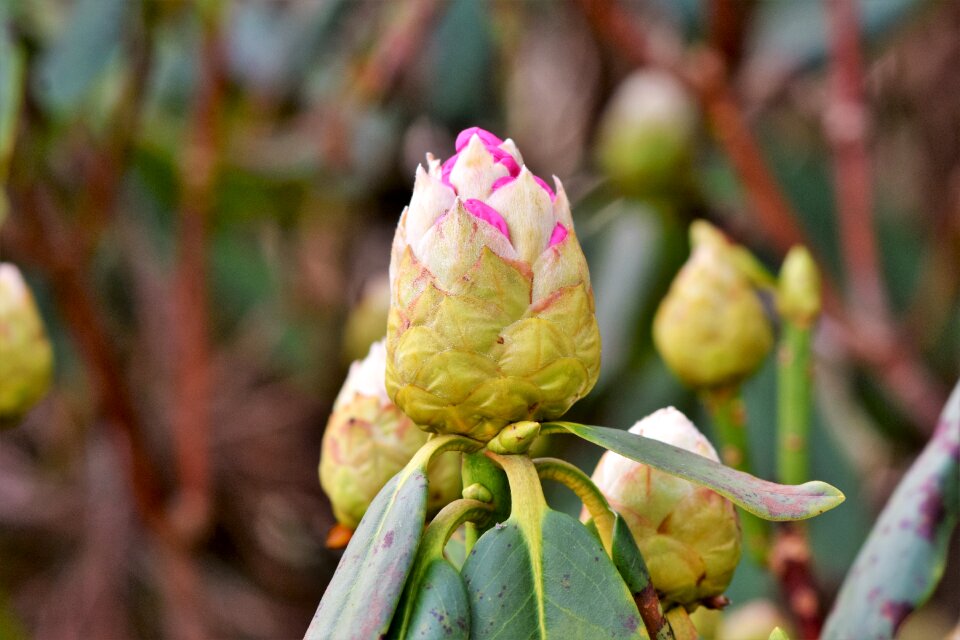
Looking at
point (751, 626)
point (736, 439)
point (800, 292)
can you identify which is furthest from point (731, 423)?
point (751, 626)

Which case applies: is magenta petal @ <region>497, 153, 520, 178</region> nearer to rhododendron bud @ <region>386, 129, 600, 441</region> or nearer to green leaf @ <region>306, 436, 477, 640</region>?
rhododendron bud @ <region>386, 129, 600, 441</region>

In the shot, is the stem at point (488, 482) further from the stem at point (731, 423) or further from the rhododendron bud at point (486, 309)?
the stem at point (731, 423)

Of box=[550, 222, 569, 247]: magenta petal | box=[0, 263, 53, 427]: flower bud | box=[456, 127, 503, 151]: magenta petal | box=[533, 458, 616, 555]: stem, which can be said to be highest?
box=[456, 127, 503, 151]: magenta petal

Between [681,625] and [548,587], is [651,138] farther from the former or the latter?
[548,587]

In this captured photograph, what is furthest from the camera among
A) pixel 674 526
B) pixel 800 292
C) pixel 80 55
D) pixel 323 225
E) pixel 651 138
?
pixel 323 225

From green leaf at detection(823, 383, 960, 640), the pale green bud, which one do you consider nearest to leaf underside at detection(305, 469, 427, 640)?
green leaf at detection(823, 383, 960, 640)

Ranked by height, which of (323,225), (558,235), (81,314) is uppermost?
(558,235)

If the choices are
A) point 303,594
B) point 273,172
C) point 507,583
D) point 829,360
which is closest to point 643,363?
point 829,360

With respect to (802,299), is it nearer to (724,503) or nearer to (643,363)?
(724,503)
